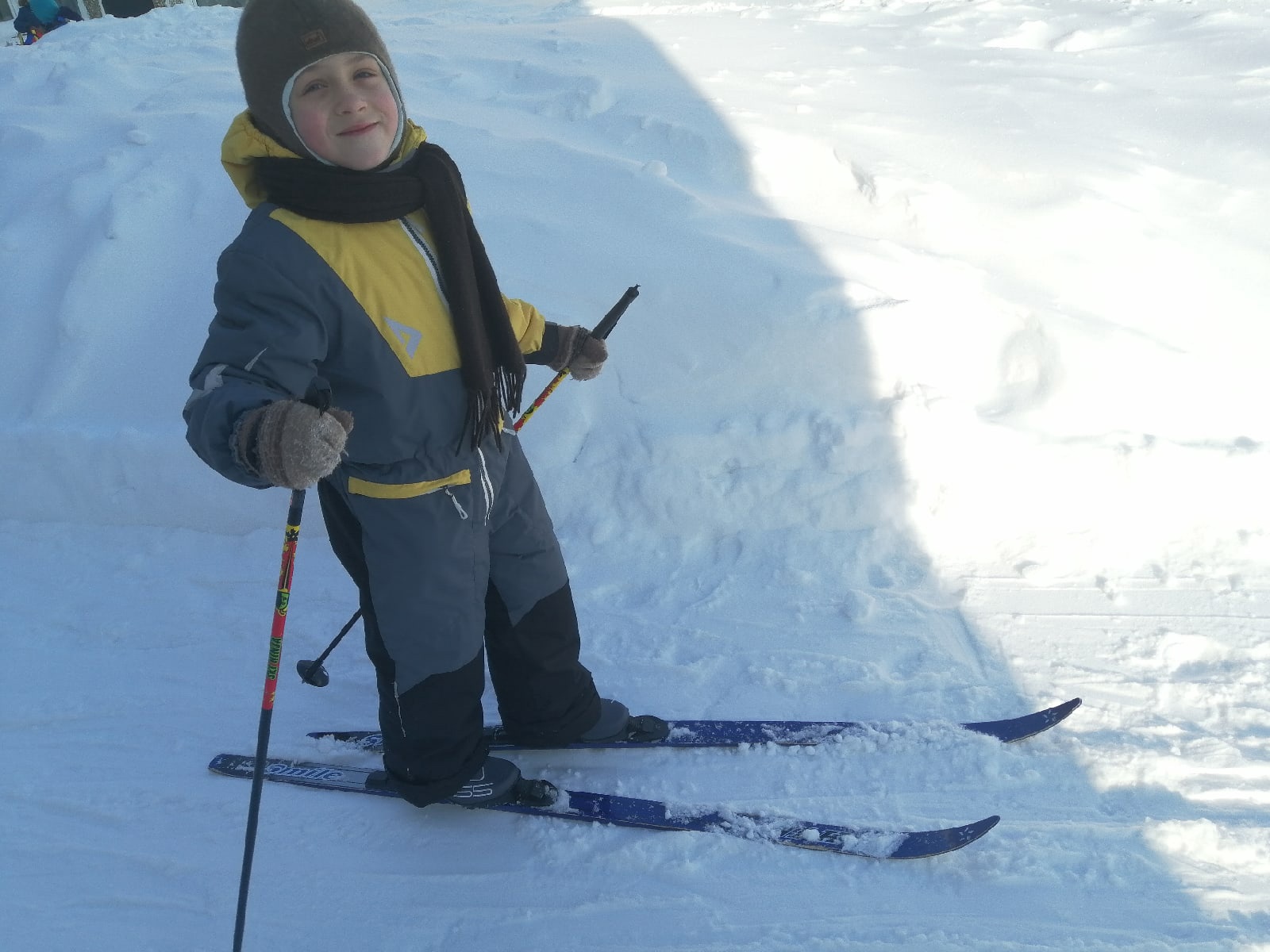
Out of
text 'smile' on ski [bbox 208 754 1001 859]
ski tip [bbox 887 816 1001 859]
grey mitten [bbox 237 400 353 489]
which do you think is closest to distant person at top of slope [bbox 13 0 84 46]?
text 'smile' on ski [bbox 208 754 1001 859]

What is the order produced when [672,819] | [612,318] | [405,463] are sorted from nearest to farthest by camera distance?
1. [405,463]
2. [672,819]
3. [612,318]

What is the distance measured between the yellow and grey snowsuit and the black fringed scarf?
35mm

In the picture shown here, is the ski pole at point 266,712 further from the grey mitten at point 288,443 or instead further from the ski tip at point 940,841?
the ski tip at point 940,841

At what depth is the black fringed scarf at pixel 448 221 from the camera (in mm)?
1530

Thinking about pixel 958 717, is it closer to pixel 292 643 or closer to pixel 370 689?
pixel 370 689

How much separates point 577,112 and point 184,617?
11.1ft

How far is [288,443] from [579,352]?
3.23 feet

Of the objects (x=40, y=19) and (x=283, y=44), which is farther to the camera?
(x=40, y=19)

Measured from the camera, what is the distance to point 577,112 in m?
4.75

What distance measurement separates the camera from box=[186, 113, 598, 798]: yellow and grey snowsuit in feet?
4.95

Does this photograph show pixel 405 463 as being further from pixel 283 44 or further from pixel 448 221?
pixel 283 44


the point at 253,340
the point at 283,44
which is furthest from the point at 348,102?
the point at 253,340

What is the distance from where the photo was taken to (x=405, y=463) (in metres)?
1.74

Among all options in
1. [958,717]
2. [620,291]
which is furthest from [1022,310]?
[958,717]
